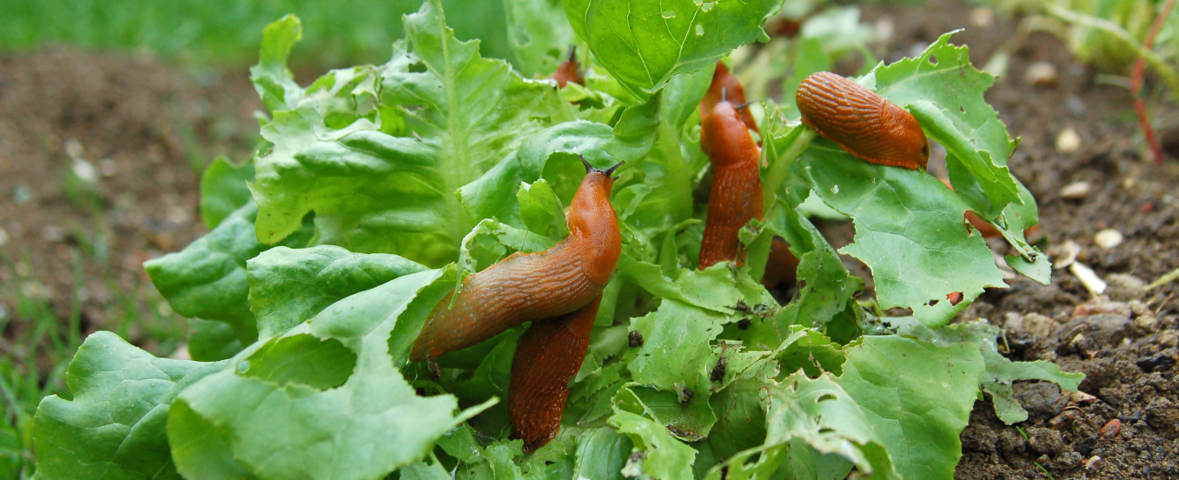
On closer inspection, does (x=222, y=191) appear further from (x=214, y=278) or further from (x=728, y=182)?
(x=728, y=182)

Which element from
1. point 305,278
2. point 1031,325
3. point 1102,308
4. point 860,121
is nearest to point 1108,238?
point 1102,308

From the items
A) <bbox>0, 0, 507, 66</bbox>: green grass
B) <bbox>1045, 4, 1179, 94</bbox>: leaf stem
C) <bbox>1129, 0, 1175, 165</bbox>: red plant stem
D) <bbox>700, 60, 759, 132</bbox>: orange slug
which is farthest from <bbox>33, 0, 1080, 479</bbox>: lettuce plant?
<bbox>0, 0, 507, 66</bbox>: green grass

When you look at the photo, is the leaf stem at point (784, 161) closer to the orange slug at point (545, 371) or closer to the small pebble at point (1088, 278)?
the orange slug at point (545, 371)

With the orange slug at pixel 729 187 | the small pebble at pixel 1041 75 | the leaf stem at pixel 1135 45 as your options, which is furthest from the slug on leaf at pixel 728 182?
the small pebble at pixel 1041 75

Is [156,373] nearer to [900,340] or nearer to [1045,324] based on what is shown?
[900,340]

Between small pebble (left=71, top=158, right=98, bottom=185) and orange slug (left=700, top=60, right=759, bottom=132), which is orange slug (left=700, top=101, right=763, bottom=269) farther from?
small pebble (left=71, top=158, right=98, bottom=185)

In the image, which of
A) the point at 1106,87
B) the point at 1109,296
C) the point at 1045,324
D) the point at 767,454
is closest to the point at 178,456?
the point at 767,454
